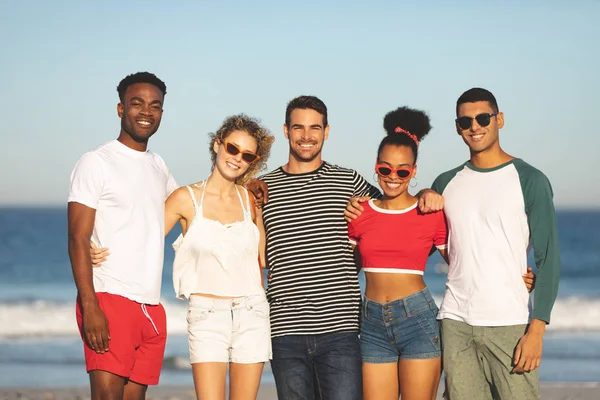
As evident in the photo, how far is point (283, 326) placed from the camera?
548 centimetres

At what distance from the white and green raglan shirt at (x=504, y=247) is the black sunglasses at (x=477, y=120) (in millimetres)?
315

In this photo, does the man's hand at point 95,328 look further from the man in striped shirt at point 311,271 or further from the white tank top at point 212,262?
the man in striped shirt at point 311,271

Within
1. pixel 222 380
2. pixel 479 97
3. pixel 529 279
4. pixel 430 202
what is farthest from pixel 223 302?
pixel 479 97

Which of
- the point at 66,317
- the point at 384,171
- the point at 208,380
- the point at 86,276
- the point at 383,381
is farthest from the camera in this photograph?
the point at 66,317

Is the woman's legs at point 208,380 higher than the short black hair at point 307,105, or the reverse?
the short black hair at point 307,105

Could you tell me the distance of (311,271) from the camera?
218 inches

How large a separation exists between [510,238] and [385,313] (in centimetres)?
96

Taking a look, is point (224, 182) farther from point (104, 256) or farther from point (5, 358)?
point (5, 358)

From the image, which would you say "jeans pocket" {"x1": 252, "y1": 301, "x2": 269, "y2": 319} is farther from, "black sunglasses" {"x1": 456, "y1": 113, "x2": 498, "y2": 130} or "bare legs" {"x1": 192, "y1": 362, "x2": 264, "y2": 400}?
"black sunglasses" {"x1": 456, "y1": 113, "x2": 498, "y2": 130}

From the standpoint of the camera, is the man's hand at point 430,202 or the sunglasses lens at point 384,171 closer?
the man's hand at point 430,202

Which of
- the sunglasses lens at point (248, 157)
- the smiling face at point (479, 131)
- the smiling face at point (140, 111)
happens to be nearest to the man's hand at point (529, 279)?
the smiling face at point (479, 131)

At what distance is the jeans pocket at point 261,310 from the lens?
5.25 metres

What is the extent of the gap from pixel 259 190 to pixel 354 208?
70cm

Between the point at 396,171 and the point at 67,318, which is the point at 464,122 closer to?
the point at 396,171
